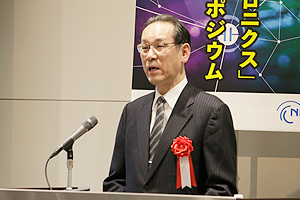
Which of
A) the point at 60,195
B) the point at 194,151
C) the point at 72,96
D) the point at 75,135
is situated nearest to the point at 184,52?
the point at 194,151

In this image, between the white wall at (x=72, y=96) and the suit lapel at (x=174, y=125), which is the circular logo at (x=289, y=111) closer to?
the white wall at (x=72, y=96)

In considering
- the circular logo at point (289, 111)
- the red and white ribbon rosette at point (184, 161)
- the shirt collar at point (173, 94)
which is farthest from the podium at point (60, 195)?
the circular logo at point (289, 111)

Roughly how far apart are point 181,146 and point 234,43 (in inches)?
52.0

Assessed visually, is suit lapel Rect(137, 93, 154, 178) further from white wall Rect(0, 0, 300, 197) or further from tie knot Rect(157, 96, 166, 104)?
white wall Rect(0, 0, 300, 197)

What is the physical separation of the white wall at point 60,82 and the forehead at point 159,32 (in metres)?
1.14

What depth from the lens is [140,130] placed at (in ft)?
6.30

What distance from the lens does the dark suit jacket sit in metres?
1.74

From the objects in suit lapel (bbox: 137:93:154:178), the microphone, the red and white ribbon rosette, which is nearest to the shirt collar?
suit lapel (bbox: 137:93:154:178)

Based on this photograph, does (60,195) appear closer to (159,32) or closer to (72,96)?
(159,32)

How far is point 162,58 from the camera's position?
6.22 ft

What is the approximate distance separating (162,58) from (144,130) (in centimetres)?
39

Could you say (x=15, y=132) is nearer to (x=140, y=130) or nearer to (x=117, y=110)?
(x=117, y=110)

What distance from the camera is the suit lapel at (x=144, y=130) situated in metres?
1.84

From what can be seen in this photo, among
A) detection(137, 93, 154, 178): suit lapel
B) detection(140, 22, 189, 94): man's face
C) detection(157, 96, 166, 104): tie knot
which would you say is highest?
detection(140, 22, 189, 94): man's face
